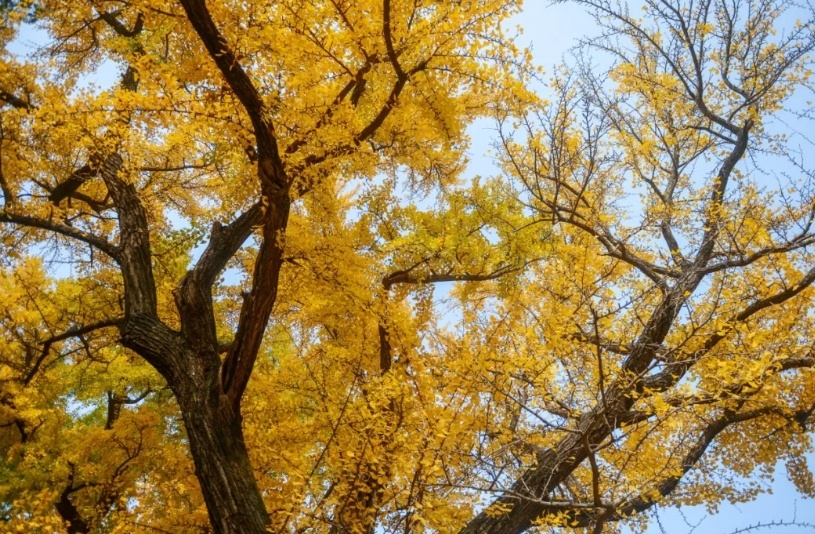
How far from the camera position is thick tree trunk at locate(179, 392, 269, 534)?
3086mm

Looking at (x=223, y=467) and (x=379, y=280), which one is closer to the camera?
(x=223, y=467)

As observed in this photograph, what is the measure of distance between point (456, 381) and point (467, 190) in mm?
1926

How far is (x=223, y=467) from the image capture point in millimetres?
3211

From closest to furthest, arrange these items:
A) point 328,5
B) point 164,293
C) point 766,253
Answer: point 328,5 → point 766,253 → point 164,293

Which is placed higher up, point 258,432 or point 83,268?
point 83,268

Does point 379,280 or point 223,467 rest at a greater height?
point 379,280

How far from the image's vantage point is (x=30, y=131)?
5.22 metres

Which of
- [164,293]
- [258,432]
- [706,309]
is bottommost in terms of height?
[258,432]

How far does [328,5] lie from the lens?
10.2 feet

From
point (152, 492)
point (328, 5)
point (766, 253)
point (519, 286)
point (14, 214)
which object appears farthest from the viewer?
point (152, 492)

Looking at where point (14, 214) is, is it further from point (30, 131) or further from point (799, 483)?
point (799, 483)

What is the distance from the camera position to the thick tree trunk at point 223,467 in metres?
3.09

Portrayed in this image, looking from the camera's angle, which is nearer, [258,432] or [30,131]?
[258,432]

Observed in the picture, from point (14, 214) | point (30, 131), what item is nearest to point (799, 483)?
point (14, 214)
